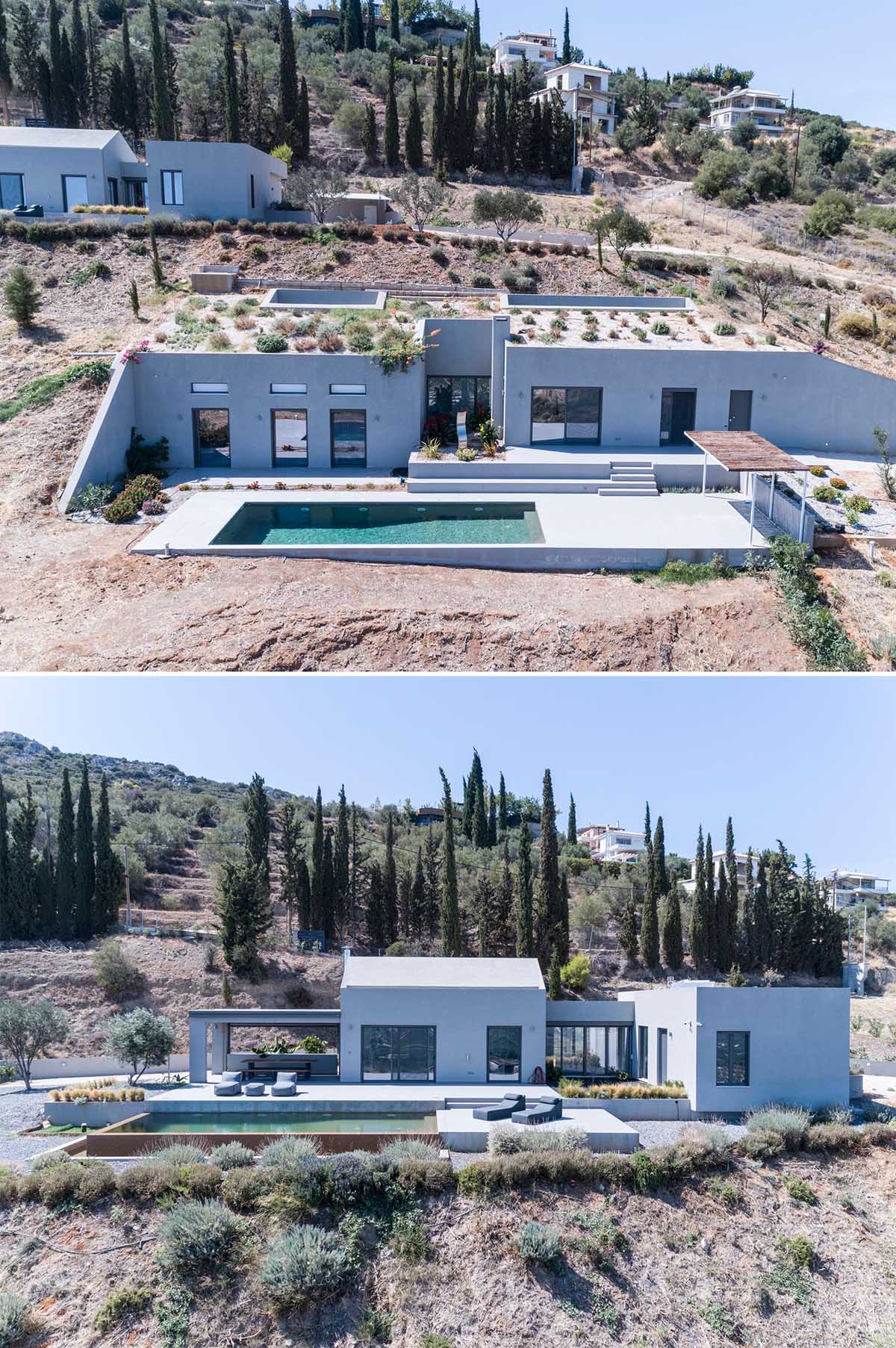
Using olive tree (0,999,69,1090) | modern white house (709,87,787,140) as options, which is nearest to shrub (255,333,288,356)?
olive tree (0,999,69,1090)

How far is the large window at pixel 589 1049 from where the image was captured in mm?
20750

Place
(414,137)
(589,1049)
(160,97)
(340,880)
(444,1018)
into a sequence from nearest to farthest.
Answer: (444,1018)
(589,1049)
(340,880)
(160,97)
(414,137)

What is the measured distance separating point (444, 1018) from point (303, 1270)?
7014mm

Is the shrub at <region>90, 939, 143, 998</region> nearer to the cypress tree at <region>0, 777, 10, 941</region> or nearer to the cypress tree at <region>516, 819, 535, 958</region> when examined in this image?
the cypress tree at <region>0, 777, 10, 941</region>

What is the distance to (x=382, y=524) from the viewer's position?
20875 mm

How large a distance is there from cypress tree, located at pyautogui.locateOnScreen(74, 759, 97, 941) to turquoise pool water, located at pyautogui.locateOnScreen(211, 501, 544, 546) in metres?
12.9

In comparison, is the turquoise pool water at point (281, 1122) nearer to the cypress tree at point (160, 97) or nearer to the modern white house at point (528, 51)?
the cypress tree at point (160, 97)

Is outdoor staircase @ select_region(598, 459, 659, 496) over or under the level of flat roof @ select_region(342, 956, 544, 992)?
over

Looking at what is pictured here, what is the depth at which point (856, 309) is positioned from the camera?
34.3 meters

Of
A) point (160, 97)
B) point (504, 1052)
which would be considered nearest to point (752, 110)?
point (160, 97)

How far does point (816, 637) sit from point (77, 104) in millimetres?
50885

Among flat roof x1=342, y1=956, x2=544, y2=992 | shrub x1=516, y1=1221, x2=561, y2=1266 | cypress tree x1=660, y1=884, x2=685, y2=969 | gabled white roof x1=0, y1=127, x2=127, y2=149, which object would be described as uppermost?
gabled white roof x1=0, y1=127, x2=127, y2=149

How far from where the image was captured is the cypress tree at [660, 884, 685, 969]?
2938cm

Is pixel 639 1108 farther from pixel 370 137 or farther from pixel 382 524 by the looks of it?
pixel 370 137
